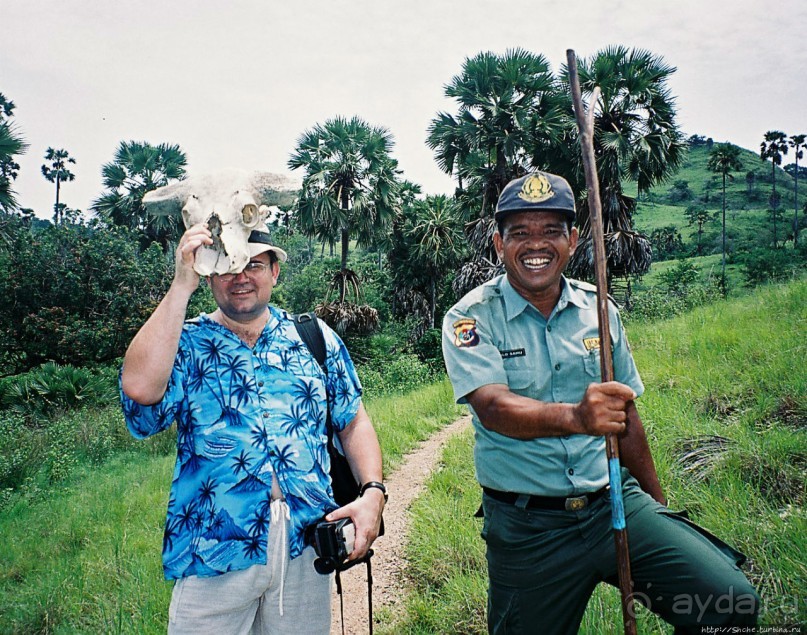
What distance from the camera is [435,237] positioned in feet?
73.1

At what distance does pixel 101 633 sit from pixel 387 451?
389 cm

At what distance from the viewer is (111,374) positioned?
538 inches

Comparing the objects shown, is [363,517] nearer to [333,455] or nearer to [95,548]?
[333,455]

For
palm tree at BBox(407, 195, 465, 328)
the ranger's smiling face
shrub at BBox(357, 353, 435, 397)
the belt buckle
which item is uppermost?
palm tree at BBox(407, 195, 465, 328)

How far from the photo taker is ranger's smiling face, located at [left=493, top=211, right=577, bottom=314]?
2076 mm

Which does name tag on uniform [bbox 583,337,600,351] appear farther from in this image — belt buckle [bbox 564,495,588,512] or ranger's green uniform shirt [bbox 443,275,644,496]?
belt buckle [bbox 564,495,588,512]

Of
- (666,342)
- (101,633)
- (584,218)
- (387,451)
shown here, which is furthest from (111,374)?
(584,218)

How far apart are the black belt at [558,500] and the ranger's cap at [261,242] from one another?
1245mm

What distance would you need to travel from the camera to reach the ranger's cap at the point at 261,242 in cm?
183

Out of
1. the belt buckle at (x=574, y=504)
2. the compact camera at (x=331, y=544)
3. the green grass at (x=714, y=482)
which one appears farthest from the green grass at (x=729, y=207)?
the compact camera at (x=331, y=544)

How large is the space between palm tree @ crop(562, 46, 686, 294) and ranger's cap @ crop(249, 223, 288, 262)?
14.2m

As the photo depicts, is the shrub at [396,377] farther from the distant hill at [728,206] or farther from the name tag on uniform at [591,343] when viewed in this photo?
the distant hill at [728,206]

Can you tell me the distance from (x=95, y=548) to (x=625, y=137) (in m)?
15.7

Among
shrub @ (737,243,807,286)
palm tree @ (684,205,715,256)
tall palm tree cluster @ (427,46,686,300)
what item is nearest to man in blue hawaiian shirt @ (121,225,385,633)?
tall palm tree cluster @ (427,46,686,300)
